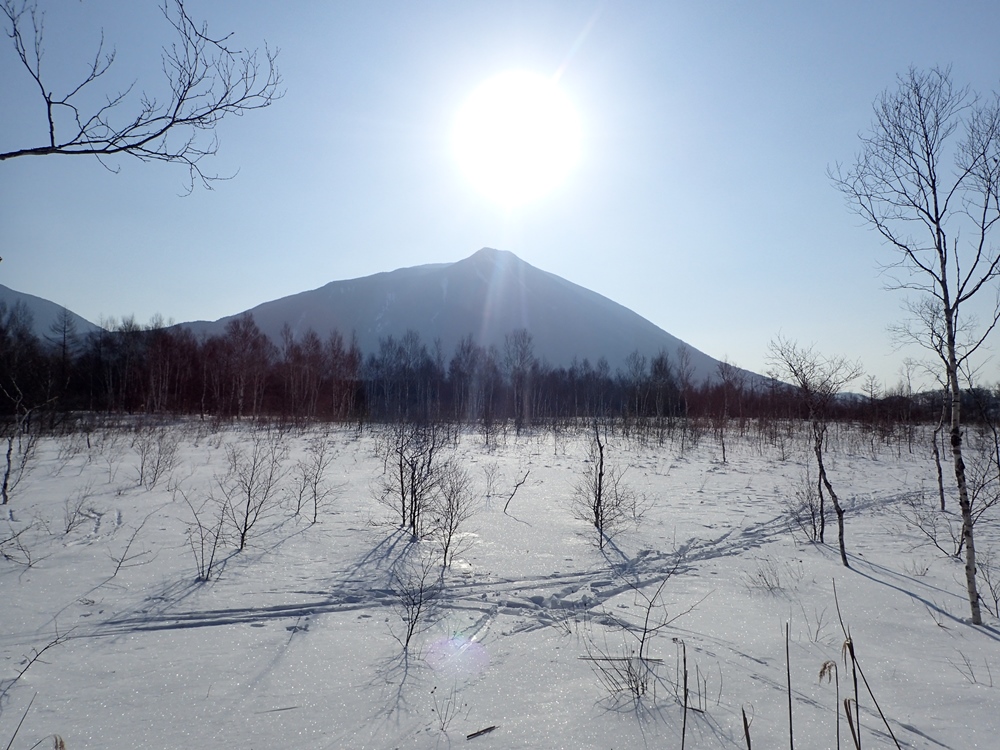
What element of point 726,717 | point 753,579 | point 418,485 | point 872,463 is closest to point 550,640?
point 726,717

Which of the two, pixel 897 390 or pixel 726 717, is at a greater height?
pixel 897 390

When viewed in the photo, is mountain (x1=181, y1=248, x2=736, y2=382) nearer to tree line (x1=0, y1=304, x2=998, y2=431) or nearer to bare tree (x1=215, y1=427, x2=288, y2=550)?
tree line (x1=0, y1=304, x2=998, y2=431)

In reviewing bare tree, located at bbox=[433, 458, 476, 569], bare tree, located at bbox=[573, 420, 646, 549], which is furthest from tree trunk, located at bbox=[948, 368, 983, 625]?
bare tree, located at bbox=[433, 458, 476, 569]

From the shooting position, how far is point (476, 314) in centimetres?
16238

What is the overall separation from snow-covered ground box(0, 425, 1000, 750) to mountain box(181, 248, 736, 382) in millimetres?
125729

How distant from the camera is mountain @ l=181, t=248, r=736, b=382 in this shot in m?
146

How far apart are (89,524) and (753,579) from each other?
1012 centimetres

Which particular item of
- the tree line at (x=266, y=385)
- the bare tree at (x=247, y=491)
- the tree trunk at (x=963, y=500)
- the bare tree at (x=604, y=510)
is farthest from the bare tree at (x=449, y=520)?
the tree line at (x=266, y=385)

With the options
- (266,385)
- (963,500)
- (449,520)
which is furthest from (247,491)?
(266,385)

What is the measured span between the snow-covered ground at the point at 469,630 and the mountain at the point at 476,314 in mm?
125729

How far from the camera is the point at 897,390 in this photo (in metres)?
36.7

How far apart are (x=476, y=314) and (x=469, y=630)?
520 ft

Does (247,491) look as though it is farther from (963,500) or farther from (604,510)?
(963,500)

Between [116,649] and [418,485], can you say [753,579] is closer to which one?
[418,485]
